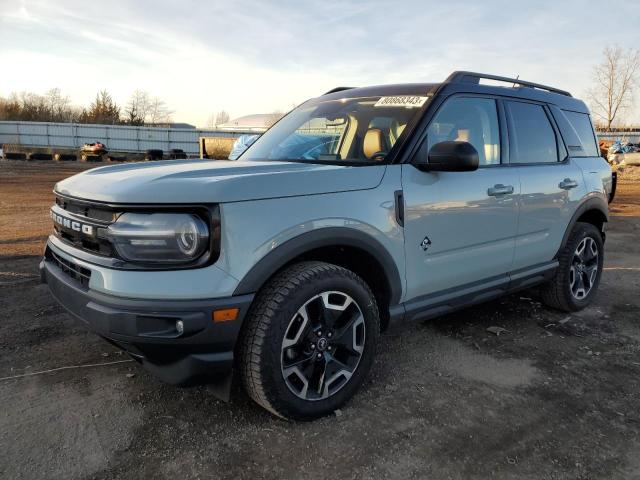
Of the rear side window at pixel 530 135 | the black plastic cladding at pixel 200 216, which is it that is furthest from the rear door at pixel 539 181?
the black plastic cladding at pixel 200 216

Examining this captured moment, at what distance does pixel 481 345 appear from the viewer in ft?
12.1

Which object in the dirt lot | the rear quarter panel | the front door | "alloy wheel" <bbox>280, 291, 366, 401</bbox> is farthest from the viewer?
the rear quarter panel

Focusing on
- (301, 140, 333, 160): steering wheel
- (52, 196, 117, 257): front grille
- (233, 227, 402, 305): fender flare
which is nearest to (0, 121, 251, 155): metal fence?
(301, 140, 333, 160): steering wheel

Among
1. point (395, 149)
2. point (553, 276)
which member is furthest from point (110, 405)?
point (553, 276)

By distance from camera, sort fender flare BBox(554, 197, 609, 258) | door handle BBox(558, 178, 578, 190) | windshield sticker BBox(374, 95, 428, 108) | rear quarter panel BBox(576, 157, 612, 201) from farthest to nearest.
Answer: rear quarter panel BBox(576, 157, 612, 201)
fender flare BBox(554, 197, 609, 258)
door handle BBox(558, 178, 578, 190)
windshield sticker BBox(374, 95, 428, 108)

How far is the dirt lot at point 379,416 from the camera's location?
7.40ft

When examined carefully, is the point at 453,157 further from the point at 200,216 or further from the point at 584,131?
the point at 584,131

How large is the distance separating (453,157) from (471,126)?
82cm

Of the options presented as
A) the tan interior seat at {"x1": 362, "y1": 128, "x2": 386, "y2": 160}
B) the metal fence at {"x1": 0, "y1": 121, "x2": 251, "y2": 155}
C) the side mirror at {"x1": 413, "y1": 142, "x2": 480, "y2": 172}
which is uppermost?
the metal fence at {"x1": 0, "y1": 121, "x2": 251, "y2": 155}

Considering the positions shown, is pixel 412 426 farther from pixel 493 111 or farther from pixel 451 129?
pixel 493 111

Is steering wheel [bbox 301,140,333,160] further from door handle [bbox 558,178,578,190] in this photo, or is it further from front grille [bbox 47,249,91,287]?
door handle [bbox 558,178,578,190]

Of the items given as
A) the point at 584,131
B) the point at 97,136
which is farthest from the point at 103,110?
the point at 584,131

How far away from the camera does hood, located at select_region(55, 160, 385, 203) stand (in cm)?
219

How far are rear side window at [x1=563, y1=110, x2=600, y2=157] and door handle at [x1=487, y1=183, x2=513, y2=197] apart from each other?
4.69 feet
